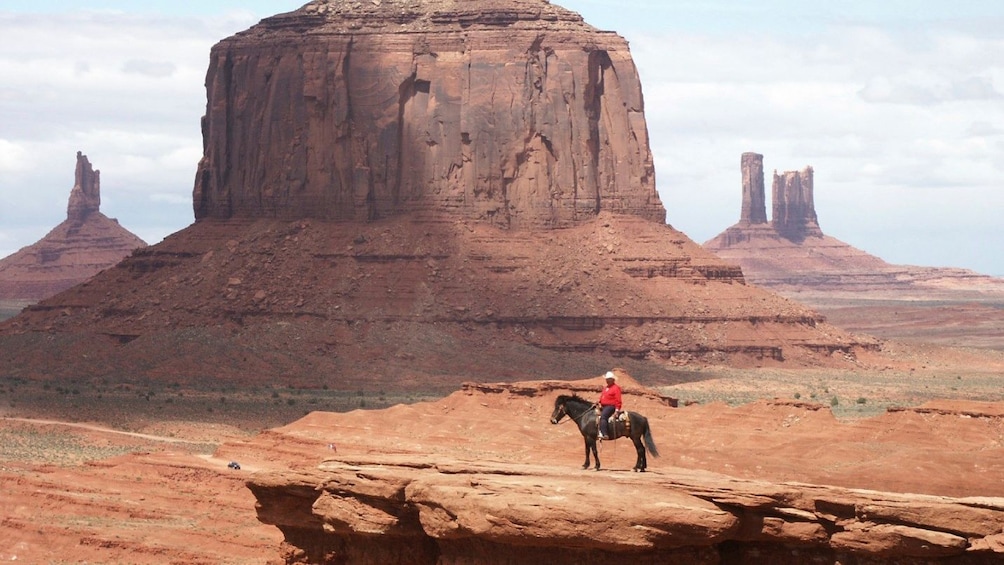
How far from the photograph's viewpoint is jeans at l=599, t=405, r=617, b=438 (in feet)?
89.7

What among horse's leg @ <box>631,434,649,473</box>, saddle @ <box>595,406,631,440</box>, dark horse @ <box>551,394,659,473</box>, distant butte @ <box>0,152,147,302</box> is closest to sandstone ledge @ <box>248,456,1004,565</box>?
horse's leg @ <box>631,434,649,473</box>

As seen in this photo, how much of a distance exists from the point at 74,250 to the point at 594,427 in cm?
15994

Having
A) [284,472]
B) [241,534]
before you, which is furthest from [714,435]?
[284,472]

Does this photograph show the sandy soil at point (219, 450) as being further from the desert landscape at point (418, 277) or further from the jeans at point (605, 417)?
the jeans at point (605, 417)


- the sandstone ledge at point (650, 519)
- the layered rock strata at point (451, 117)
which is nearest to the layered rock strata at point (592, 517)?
the sandstone ledge at point (650, 519)

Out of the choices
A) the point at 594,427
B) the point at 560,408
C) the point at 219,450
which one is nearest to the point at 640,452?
the point at 594,427

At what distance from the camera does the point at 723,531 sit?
23.0m

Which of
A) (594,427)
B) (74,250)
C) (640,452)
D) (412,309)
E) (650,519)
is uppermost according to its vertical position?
(74,250)

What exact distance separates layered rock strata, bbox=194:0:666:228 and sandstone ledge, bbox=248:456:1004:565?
255ft

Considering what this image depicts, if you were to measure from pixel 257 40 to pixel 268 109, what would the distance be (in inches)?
164

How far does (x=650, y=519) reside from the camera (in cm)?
2288

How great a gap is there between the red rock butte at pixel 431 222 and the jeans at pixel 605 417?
67.0m

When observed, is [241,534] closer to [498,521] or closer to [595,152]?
[498,521]

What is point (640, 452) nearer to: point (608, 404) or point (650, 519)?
point (608, 404)
